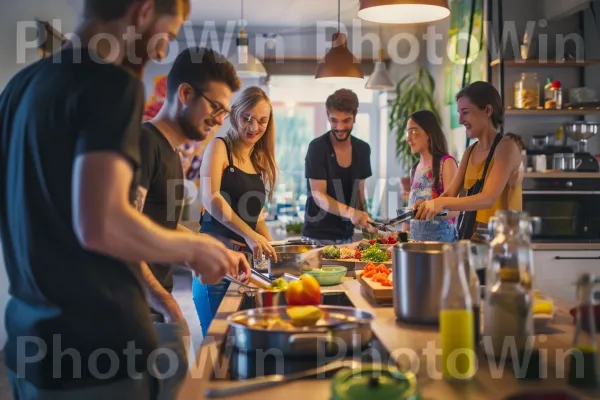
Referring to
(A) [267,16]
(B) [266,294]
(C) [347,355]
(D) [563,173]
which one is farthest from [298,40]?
(C) [347,355]

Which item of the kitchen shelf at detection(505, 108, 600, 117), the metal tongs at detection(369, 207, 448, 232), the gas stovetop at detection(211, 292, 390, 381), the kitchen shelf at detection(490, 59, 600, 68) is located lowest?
the gas stovetop at detection(211, 292, 390, 381)

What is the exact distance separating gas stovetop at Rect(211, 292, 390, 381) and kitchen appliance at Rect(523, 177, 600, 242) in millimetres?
3794

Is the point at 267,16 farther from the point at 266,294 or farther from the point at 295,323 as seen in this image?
the point at 295,323

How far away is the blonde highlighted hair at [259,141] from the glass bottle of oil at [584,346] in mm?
1926

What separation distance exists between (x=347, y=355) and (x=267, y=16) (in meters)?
6.38

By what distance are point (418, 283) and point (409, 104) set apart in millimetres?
5796

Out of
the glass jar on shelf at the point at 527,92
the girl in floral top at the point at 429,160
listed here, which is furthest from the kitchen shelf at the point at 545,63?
the girl in floral top at the point at 429,160

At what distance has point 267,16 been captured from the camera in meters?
7.36

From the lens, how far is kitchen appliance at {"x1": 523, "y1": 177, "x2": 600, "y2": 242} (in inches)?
195

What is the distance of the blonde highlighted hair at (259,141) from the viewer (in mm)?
2889

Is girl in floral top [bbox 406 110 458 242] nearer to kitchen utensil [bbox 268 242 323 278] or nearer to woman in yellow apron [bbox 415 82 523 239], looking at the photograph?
woman in yellow apron [bbox 415 82 523 239]

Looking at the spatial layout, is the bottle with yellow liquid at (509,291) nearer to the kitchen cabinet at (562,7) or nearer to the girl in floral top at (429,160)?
the girl in floral top at (429,160)

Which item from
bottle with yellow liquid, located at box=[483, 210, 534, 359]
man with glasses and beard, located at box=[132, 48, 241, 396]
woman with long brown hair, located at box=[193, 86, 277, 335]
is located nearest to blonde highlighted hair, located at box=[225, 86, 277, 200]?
woman with long brown hair, located at box=[193, 86, 277, 335]

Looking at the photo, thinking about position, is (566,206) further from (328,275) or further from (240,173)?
(328,275)
